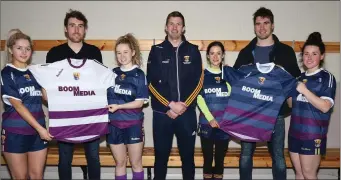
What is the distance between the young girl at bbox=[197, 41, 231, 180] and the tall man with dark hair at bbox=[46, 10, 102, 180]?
1.12 meters

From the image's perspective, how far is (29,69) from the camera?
2729mm

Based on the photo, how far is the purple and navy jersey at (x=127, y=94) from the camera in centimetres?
290

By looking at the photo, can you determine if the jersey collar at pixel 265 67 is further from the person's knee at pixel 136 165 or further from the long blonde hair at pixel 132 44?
the person's knee at pixel 136 165

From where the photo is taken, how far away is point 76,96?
2855mm

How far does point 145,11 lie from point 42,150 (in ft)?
7.32

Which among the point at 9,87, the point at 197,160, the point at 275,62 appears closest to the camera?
the point at 9,87

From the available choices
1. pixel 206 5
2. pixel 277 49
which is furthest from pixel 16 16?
pixel 277 49

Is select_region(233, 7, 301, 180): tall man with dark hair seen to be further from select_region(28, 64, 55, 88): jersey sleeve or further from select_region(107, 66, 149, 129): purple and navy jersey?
select_region(28, 64, 55, 88): jersey sleeve

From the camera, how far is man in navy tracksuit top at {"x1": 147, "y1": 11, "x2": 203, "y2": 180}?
296cm

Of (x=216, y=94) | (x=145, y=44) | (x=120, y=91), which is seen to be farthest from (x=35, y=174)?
(x=145, y=44)

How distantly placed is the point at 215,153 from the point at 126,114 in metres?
1.02

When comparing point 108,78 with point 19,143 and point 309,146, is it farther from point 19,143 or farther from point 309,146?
point 309,146

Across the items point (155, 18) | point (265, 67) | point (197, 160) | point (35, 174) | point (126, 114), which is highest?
point (155, 18)

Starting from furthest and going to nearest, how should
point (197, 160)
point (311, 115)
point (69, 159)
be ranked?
point (197, 160) < point (69, 159) < point (311, 115)
